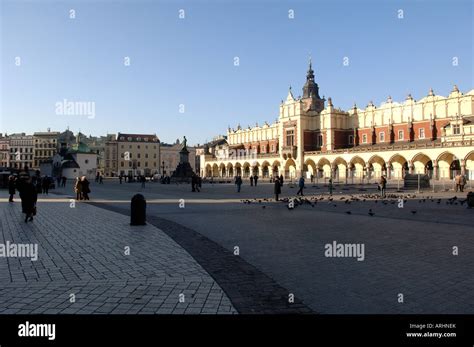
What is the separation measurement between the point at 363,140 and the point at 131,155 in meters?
70.7

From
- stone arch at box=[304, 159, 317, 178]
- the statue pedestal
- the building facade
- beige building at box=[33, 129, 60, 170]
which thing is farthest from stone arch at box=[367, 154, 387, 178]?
beige building at box=[33, 129, 60, 170]

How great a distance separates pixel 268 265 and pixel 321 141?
64.7 m

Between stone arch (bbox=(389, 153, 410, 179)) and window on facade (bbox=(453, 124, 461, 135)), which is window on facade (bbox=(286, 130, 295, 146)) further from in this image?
window on facade (bbox=(453, 124, 461, 135))

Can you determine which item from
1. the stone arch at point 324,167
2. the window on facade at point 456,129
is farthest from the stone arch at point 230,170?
the window on facade at point 456,129

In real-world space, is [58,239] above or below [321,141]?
below

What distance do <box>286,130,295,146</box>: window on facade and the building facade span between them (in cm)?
19

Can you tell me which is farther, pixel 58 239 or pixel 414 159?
pixel 414 159

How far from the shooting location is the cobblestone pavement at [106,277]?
15.4 ft

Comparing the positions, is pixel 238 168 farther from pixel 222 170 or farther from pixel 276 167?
pixel 276 167

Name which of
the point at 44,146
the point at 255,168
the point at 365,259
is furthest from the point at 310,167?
the point at 44,146

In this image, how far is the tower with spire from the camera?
77.9 meters
